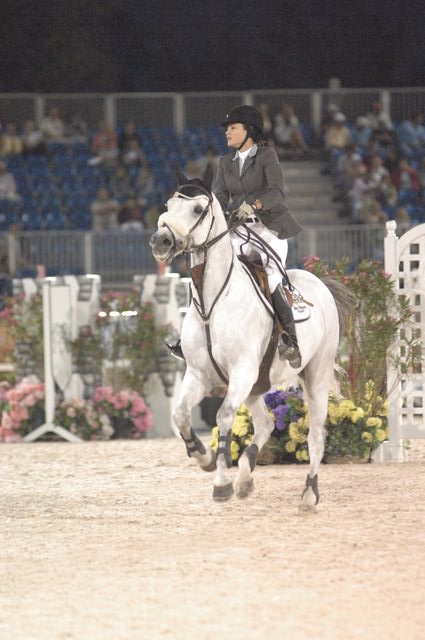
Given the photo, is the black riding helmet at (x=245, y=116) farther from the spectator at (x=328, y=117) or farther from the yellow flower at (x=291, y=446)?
the spectator at (x=328, y=117)

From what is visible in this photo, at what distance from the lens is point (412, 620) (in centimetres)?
456

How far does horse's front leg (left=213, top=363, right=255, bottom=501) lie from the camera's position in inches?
262

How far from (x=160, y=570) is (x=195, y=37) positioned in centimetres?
2125

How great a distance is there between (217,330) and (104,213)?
12.8m

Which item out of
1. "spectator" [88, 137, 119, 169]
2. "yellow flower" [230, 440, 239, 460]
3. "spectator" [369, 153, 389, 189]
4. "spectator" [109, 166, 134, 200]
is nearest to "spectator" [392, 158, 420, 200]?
"spectator" [369, 153, 389, 189]

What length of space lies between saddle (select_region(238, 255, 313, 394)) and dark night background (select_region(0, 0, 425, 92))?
17.9 m

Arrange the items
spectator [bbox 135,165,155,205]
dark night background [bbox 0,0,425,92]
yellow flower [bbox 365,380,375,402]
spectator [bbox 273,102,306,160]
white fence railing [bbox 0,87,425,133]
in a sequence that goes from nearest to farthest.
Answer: yellow flower [bbox 365,380,375,402] < spectator [bbox 135,165,155,205] < white fence railing [bbox 0,87,425,133] < spectator [bbox 273,102,306,160] < dark night background [bbox 0,0,425,92]

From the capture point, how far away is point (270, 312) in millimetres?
7309

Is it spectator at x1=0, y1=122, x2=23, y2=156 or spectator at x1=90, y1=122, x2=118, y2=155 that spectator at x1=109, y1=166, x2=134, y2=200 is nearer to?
spectator at x1=90, y1=122, x2=118, y2=155

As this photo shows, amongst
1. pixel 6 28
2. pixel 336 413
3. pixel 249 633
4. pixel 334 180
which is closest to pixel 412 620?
pixel 249 633

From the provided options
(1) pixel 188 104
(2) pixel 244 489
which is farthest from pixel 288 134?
(2) pixel 244 489

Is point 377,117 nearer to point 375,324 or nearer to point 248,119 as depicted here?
point 375,324

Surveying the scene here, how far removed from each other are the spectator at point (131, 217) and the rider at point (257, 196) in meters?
11.4

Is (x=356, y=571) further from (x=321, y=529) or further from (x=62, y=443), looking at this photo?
(x=62, y=443)
